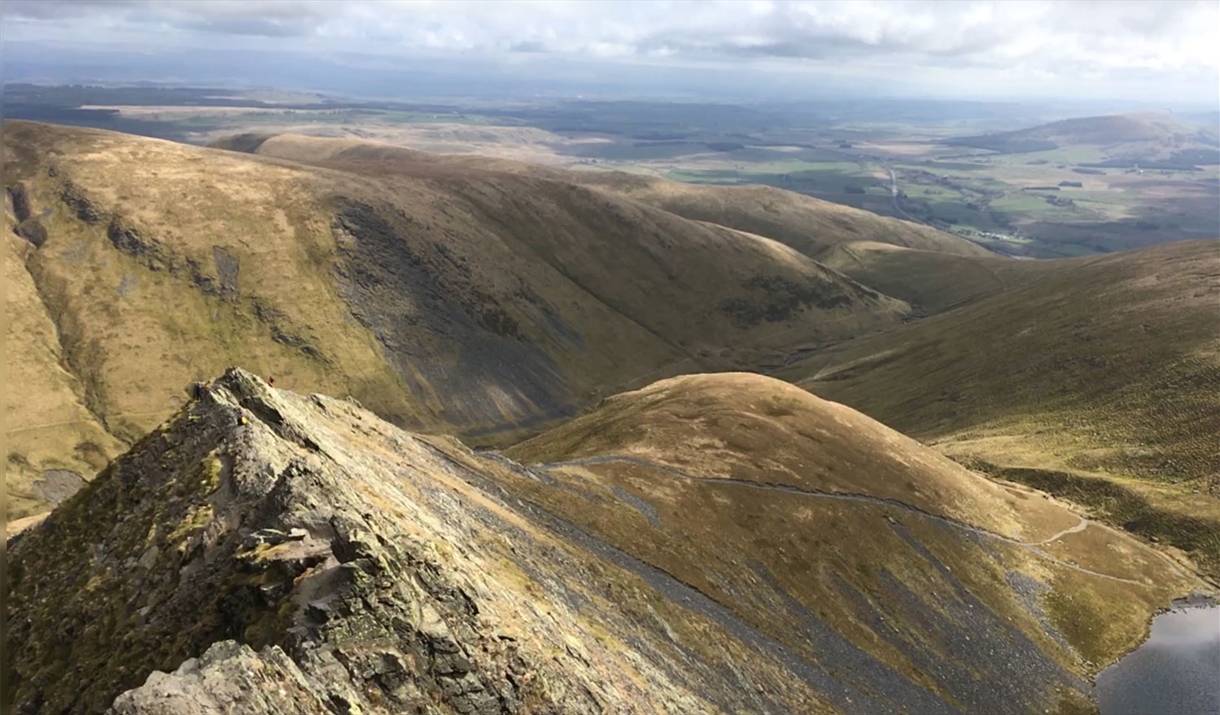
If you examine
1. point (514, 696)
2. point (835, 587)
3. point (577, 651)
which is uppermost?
point (514, 696)

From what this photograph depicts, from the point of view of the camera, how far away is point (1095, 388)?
5310 inches

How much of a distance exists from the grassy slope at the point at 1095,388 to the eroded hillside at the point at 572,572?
696 inches

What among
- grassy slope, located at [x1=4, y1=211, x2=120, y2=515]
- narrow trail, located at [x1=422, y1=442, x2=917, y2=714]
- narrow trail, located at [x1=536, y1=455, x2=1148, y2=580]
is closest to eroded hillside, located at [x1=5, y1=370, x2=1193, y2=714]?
narrow trail, located at [x1=422, y1=442, x2=917, y2=714]

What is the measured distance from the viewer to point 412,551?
3125cm

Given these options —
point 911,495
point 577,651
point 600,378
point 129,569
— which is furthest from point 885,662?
point 600,378

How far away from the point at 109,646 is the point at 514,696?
15.3 meters

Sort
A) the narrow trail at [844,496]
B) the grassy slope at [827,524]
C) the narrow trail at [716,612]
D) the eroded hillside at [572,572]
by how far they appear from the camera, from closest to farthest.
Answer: the eroded hillside at [572,572] < the narrow trail at [716,612] < the grassy slope at [827,524] < the narrow trail at [844,496]

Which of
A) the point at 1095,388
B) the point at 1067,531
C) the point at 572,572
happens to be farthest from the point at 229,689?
the point at 1095,388

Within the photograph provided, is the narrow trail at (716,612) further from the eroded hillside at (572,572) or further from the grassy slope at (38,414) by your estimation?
the grassy slope at (38,414)

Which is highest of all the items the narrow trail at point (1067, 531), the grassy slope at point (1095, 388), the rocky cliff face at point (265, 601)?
the rocky cliff face at point (265, 601)

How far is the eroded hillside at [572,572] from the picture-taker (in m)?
26.2

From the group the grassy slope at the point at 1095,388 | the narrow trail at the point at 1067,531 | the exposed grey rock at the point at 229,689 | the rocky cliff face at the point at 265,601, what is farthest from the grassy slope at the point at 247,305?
the exposed grey rock at the point at 229,689

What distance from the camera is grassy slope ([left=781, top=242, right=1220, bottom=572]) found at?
105500 mm

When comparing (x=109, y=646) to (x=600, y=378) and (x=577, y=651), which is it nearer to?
(x=577, y=651)
